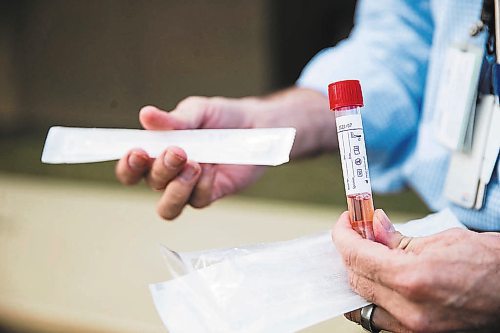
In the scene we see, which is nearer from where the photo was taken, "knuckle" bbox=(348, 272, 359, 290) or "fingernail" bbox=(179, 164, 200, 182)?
"knuckle" bbox=(348, 272, 359, 290)

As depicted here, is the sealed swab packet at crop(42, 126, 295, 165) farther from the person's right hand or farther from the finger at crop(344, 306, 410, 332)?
the finger at crop(344, 306, 410, 332)

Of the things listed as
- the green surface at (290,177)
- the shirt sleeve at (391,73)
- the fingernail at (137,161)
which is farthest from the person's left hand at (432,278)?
the green surface at (290,177)

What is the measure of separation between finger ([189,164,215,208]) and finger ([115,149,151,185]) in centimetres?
6

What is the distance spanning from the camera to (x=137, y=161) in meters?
0.70

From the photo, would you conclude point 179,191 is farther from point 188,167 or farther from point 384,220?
point 384,220

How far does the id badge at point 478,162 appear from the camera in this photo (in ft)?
2.28

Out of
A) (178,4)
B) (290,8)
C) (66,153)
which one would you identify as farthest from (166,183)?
(178,4)

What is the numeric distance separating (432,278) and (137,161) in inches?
13.1

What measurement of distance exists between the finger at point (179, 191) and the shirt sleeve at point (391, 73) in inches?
10.8

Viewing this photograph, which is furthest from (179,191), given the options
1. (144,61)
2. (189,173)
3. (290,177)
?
(144,61)

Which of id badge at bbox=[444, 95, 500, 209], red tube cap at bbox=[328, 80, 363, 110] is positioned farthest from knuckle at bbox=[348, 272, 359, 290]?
id badge at bbox=[444, 95, 500, 209]

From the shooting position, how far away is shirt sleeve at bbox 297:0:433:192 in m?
0.91

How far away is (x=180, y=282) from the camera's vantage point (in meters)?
0.60

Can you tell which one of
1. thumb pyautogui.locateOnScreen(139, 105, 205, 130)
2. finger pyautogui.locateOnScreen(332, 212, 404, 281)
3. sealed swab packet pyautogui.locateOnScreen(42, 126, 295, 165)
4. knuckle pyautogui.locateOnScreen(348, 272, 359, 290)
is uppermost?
thumb pyautogui.locateOnScreen(139, 105, 205, 130)
